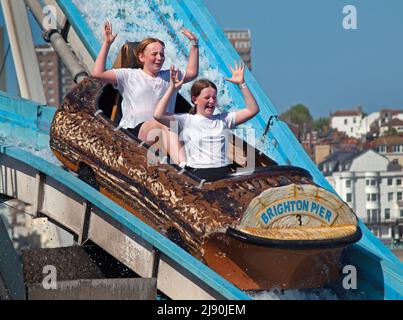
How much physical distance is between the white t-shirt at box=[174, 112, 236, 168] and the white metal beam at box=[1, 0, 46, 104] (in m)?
7.47

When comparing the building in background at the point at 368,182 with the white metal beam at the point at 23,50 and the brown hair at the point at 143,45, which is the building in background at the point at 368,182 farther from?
the brown hair at the point at 143,45

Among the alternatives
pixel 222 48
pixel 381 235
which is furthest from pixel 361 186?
pixel 222 48

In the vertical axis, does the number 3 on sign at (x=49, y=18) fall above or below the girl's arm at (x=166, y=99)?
above

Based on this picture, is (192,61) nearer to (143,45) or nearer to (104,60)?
(143,45)

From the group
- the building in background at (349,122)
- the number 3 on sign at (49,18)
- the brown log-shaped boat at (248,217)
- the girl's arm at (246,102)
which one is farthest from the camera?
the building in background at (349,122)

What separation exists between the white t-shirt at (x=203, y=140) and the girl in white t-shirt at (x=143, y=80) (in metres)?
0.50

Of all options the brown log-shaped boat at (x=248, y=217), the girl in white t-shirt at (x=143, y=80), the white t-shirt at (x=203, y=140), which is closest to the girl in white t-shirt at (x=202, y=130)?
the white t-shirt at (x=203, y=140)

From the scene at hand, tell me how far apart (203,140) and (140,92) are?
97 cm

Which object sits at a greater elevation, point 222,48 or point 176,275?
point 222,48

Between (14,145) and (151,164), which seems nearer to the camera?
(151,164)

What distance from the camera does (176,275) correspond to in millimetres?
10672

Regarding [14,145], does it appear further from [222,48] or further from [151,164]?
[222,48]

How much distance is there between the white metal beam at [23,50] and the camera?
18188 millimetres

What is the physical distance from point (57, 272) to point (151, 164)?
1.73 m
